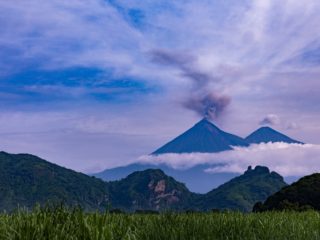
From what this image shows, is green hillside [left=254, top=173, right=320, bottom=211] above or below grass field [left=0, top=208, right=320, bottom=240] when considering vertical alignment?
above

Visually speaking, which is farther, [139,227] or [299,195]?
[299,195]

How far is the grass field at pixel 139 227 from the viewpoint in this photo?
8.50 meters

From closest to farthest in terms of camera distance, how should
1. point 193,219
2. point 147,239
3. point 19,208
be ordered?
point 19,208 → point 147,239 → point 193,219

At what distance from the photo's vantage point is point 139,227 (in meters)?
12.1

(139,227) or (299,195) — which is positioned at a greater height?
(299,195)

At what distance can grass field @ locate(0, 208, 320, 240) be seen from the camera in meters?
8.50

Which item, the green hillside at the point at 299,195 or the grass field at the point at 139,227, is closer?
the grass field at the point at 139,227

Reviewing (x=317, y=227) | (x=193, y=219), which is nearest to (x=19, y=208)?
(x=193, y=219)

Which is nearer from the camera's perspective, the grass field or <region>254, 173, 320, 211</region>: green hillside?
the grass field

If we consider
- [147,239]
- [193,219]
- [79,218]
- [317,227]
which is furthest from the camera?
[317,227]

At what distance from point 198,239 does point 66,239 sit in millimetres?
3788

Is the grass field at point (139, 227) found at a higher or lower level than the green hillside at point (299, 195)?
lower

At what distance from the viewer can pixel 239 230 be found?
39.3ft

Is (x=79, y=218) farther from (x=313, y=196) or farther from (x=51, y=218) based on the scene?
(x=313, y=196)
